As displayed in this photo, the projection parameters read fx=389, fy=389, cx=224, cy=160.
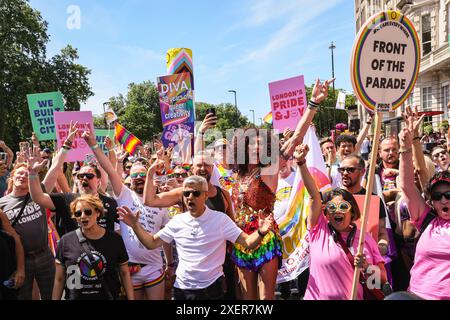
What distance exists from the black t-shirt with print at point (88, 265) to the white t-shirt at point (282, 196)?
5.45ft

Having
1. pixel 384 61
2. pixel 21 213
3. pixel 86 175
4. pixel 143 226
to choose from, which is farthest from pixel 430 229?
pixel 21 213

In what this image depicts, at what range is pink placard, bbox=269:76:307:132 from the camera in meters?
5.28

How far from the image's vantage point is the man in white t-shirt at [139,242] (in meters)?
3.68

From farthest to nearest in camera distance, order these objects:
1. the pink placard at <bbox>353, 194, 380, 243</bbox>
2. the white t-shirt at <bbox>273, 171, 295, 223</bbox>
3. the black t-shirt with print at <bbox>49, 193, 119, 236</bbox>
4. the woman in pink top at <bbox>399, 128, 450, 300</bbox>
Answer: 1. the white t-shirt at <bbox>273, 171, 295, 223</bbox>
2. the black t-shirt with print at <bbox>49, 193, 119, 236</bbox>
3. the pink placard at <bbox>353, 194, 380, 243</bbox>
4. the woman in pink top at <bbox>399, 128, 450, 300</bbox>

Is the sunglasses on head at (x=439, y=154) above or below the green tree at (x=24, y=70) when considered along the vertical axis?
below

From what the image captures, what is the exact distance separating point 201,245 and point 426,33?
1201 inches

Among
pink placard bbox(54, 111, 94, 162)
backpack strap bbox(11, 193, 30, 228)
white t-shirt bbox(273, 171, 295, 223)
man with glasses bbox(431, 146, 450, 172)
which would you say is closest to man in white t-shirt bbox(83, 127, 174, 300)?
backpack strap bbox(11, 193, 30, 228)

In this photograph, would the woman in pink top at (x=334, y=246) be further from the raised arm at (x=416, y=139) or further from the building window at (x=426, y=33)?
the building window at (x=426, y=33)

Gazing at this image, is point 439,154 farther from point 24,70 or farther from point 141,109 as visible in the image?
point 141,109

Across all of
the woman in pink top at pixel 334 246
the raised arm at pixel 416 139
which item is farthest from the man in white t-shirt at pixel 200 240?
the raised arm at pixel 416 139

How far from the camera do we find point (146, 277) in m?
3.69

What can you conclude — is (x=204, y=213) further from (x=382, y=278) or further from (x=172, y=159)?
(x=172, y=159)

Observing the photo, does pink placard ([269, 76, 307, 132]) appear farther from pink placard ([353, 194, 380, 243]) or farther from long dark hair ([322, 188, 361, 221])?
long dark hair ([322, 188, 361, 221])
